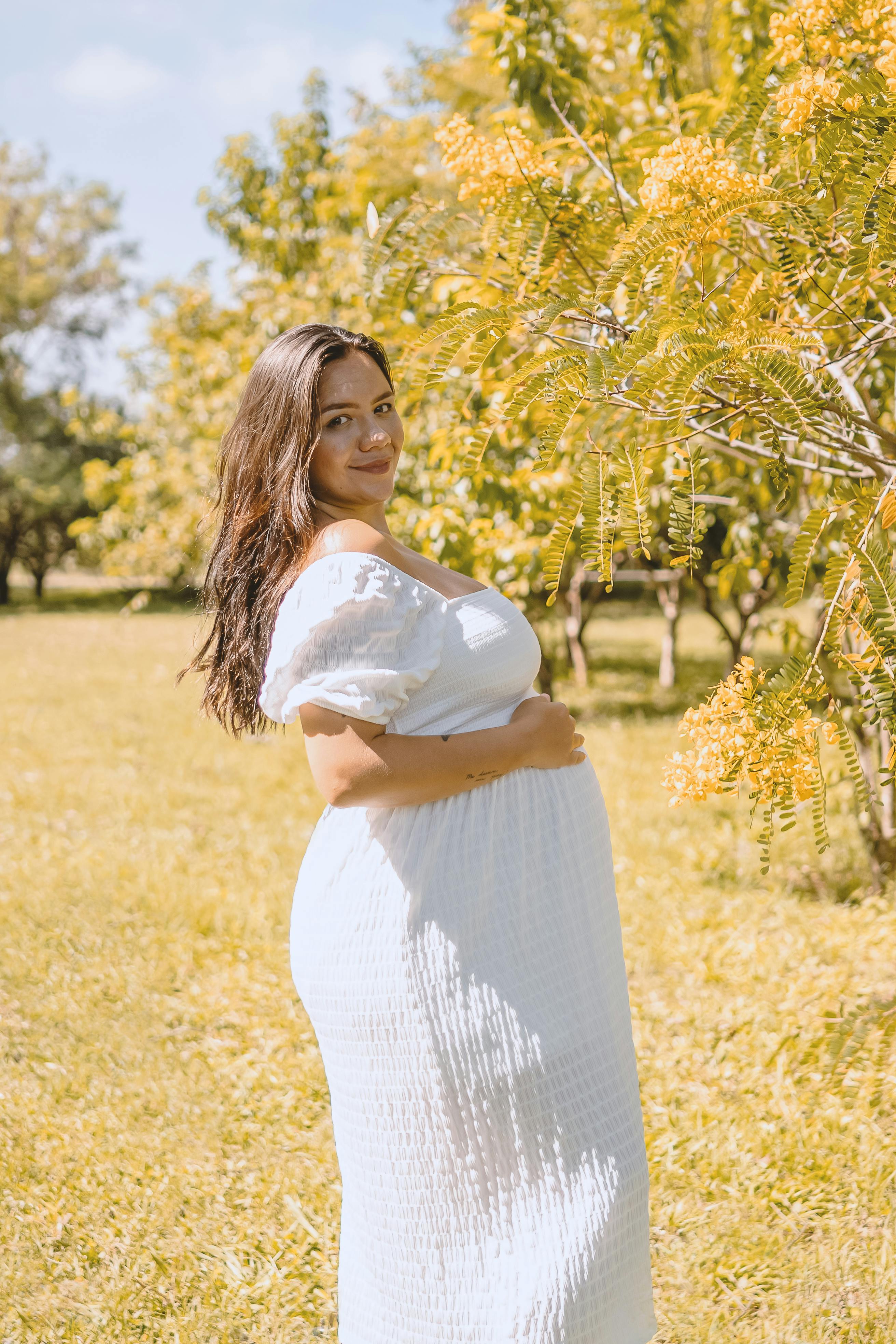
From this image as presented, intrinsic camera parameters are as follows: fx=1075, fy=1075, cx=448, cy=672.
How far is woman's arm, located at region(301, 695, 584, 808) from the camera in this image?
5.56 ft

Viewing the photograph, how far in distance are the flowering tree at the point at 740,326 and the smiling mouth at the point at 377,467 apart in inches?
6.2

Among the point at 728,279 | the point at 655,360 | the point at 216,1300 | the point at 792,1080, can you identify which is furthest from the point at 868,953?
the point at 655,360

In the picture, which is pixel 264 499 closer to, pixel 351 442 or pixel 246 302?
pixel 351 442

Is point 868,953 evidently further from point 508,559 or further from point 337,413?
point 337,413

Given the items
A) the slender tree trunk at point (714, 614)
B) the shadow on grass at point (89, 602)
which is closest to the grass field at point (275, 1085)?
the slender tree trunk at point (714, 614)

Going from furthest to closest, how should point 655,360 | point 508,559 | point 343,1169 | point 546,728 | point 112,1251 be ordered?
point 508,559 < point 112,1251 < point 343,1169 < point 546,728 < point 655,360

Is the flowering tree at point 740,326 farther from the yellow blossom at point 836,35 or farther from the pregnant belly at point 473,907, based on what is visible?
the pregnant belly at point 473,907

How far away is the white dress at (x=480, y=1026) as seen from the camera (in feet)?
5.87

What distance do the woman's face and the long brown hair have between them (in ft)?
0.09

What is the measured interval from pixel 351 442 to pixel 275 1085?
111 inches

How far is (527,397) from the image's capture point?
6.22 feet

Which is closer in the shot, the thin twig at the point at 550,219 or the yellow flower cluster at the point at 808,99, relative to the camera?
the yellow flower cluster at the point at 808,99

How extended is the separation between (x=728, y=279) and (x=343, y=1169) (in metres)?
1.95

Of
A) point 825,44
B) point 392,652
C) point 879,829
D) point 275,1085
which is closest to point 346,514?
point 392,652
